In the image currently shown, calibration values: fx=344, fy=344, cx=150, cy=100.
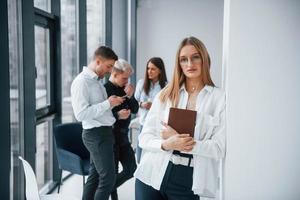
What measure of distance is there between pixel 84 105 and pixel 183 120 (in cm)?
136

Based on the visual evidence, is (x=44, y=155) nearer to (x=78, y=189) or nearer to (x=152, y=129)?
(x=78, y=189)

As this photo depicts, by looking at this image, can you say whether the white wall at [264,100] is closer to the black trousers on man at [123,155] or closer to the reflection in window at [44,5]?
the black trousers on man at [123,155]

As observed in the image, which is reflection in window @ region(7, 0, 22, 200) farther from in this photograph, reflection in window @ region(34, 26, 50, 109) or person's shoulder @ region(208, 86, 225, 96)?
person's shoulder @ region(208, 86, 225, 96)

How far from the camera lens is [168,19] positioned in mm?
6105

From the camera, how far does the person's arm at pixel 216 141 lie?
143 centimetres

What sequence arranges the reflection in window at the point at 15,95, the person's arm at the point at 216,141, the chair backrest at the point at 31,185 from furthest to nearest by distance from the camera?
the reflection in window at the point at 15,95 → the chair backrest at the point at 31,185 → the person's arm at the point at 216,141

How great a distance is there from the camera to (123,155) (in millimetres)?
3172

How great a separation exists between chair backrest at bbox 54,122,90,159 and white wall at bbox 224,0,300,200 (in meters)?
2.19

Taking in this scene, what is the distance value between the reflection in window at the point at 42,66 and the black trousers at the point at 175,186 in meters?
2.07

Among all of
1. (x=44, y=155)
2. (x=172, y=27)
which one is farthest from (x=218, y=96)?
(x=172, y=27)

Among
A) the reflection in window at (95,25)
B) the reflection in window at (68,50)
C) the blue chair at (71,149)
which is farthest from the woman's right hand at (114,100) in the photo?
the reflection in window at (95,25)

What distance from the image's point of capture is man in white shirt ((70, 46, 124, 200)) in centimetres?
269

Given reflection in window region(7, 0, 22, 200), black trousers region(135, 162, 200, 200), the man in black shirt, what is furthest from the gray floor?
black trousers region(135, 162, 200, 200)

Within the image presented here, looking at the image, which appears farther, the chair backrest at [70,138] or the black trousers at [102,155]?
the chair backrest at [70,138]
